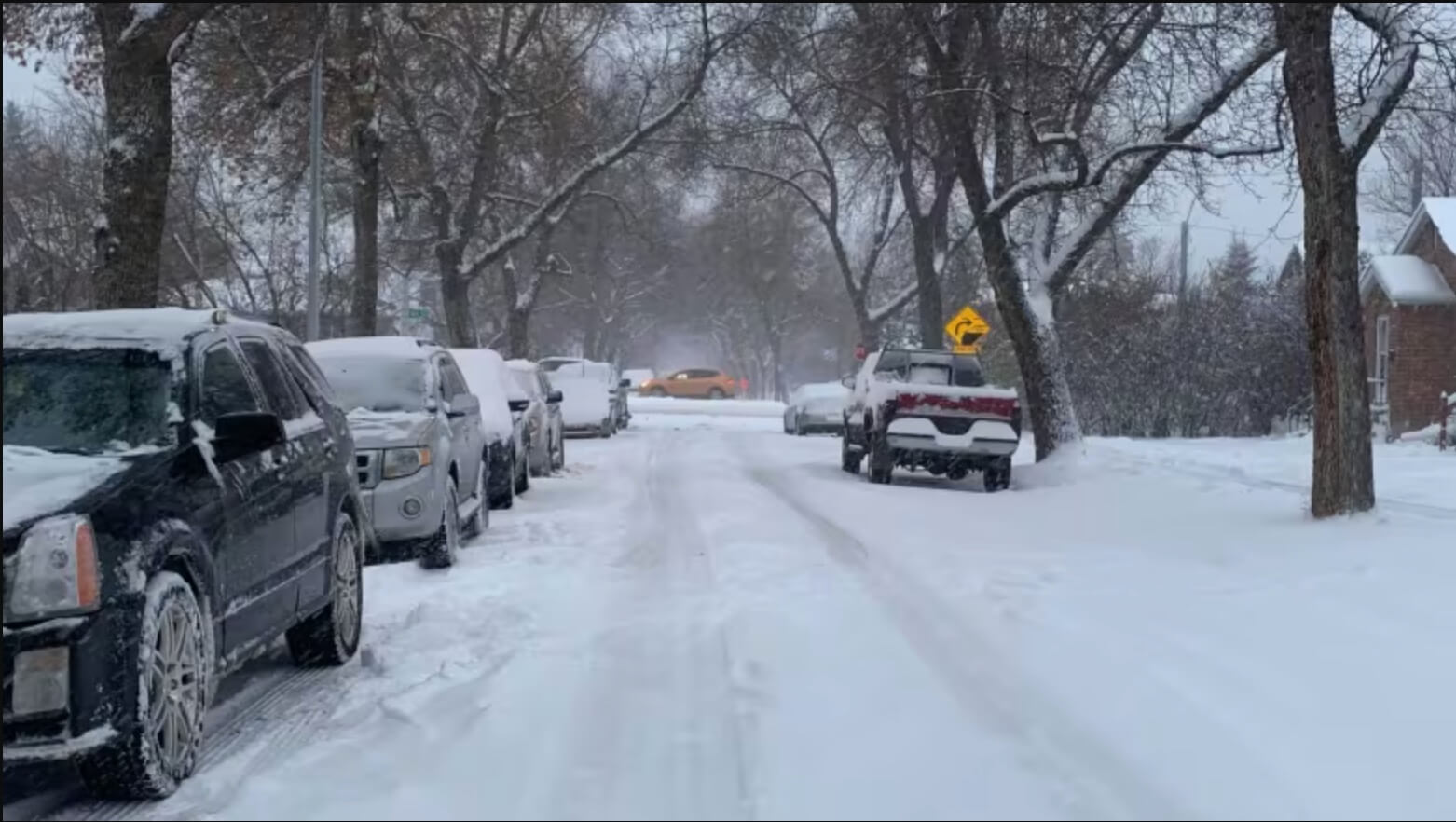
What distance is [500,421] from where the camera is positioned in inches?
614

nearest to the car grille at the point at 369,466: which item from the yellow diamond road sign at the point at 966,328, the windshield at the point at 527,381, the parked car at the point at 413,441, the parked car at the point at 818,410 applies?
the parked car at the point at 413,441

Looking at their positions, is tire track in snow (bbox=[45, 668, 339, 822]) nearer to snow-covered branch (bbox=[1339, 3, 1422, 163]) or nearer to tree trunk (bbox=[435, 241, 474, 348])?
snow-covered branch (bbox=[1339, 3, 1422, 163])

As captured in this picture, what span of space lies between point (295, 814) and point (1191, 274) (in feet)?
138

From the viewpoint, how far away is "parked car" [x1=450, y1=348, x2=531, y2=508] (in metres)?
15.3

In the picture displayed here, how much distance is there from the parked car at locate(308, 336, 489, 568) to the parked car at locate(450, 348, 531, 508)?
1.47 metres

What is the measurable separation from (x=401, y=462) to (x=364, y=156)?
13904mm

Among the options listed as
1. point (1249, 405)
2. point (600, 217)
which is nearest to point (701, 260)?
point (600, 217)

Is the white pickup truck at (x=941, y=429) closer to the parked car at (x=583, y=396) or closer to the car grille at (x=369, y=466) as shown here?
the car grille at (x=369, y=466)

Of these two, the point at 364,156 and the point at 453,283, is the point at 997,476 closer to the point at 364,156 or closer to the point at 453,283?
the point at 364,156

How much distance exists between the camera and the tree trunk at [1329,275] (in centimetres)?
1145

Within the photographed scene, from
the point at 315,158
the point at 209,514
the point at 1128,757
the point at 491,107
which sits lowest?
the point at 1128,757

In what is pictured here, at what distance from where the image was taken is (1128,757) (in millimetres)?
5609

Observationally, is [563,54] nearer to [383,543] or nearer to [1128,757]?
[383,543]

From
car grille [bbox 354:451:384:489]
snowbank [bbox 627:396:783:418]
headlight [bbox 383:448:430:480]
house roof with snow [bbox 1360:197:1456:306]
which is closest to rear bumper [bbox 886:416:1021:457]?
headlight [bbox 383:448:430:480]
